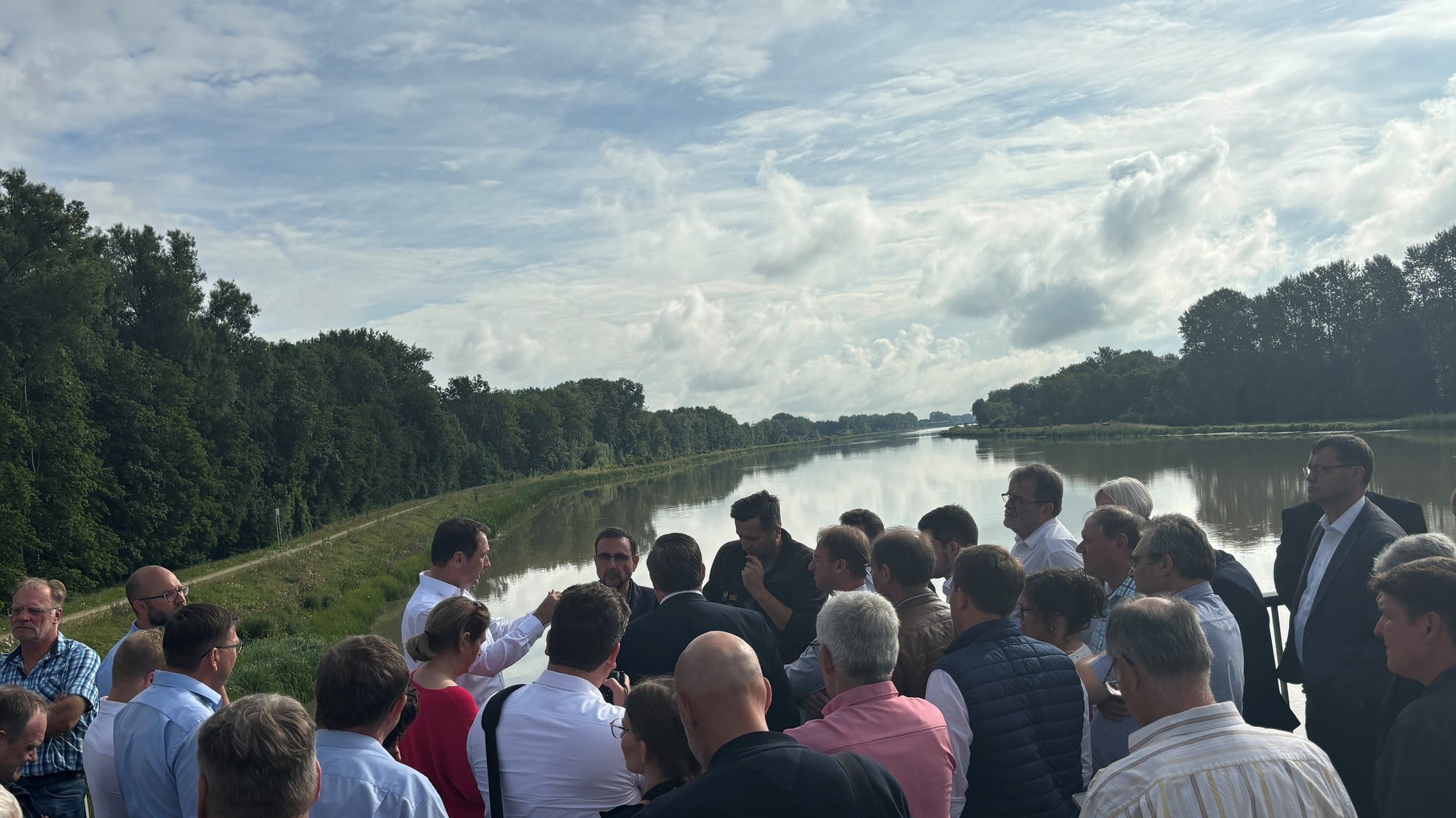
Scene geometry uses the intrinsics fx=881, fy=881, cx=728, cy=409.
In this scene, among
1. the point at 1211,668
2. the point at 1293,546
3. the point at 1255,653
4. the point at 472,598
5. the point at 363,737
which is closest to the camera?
the point at 363,737

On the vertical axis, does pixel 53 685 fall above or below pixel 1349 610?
above

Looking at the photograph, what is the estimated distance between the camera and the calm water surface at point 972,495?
17984 mm

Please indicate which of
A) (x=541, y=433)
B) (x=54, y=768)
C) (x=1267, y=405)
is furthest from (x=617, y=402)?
(x=54, y=768)

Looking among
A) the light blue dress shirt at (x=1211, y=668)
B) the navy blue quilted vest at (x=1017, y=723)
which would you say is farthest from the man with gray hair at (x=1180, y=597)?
the navy blue quilted vest at (x=1017, y=723)

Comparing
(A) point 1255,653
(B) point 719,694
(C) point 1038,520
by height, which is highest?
(B) point 719,694

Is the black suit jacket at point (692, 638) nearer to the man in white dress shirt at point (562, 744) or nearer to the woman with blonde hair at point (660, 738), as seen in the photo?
the man in white dress shirt at point (562, 744)

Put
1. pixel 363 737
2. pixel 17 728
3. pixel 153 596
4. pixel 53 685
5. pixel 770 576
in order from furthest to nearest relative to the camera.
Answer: pixel 770 576
pixel 153 596
pixel 53 685
pixel 17 728
pixel 363 737

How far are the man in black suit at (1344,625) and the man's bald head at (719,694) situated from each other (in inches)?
120

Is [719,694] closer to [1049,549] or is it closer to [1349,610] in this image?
[1349,610]

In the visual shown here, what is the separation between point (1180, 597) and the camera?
3.22 m

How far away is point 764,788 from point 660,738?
0.59m

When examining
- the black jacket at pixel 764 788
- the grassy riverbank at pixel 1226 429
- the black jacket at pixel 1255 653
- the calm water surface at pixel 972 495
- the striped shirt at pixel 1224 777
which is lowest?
the grassy riverbank at pixel 1226 429

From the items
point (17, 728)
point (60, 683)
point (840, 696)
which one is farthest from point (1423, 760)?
point (60, 683)

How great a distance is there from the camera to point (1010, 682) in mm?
2988
